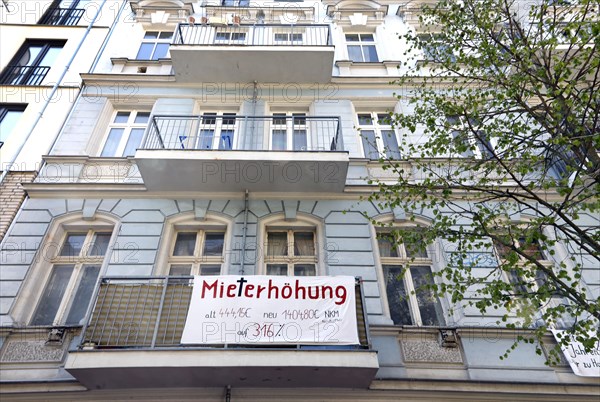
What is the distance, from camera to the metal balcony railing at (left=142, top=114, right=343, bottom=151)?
8.43 metres

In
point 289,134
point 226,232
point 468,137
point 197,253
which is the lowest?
point 197,253

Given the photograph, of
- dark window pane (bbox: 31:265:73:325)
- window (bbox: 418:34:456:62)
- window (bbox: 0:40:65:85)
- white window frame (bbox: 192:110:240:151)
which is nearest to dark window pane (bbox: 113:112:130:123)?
white window frame (bbox: 192:110:240:151)

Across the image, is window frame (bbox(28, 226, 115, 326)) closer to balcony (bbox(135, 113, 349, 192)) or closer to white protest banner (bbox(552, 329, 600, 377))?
balcony (bbox(135, 113, 349, 192))

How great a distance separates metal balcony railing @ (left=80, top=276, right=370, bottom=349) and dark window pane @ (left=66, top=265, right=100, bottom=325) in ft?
3.00

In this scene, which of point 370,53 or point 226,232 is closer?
point 226,232

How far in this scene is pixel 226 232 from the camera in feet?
24.8

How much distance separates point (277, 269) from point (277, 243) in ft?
2.03

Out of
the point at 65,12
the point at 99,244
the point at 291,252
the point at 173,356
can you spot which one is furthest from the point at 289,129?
the point at 65,12

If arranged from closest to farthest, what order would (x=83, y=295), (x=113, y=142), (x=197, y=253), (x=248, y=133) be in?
(x=83, y=295)
(x=197, y=253)
(x=248, y=133)
(x=113, y=142)

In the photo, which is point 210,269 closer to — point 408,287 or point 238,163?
point 238,163

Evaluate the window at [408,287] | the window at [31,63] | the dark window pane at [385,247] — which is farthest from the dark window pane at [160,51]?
the window at [408,287]

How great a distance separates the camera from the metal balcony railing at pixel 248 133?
27.7 ft

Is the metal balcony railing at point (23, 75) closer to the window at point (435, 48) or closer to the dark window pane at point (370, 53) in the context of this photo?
the dark window pane at point (370, 53)

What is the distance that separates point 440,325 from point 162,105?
7.92m
